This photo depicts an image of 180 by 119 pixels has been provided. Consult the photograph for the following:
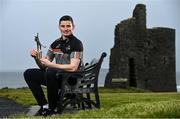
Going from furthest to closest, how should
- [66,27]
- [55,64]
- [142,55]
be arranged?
[142,55], [66,27], [55,64]

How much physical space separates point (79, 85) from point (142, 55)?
35.1m

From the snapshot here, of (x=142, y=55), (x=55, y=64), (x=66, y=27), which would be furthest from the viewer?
(x=142, y=55)

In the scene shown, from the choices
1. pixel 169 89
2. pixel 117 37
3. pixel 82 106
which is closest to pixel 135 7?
pixel 117 37

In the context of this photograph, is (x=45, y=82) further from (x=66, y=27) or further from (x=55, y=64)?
(x=66, y=27)

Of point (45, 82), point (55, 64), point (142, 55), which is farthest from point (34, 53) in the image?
point (142, 55)

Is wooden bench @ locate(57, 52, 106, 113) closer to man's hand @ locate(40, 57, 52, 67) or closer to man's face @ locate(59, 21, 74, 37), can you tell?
man's hand @ locate(40, 57, 52, 67)

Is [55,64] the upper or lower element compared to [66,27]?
lower

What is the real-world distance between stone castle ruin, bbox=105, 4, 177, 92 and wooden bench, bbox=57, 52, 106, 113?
1255 inches

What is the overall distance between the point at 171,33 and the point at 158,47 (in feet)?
4.56

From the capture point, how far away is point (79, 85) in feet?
34.4

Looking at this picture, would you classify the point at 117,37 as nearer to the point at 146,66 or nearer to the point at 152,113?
the point at 146,66

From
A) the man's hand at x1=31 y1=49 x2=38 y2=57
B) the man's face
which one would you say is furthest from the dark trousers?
the man's face

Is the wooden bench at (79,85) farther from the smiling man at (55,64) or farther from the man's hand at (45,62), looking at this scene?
the man's hand at (45,62)

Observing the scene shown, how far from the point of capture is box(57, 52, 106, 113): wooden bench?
33.6 ft
